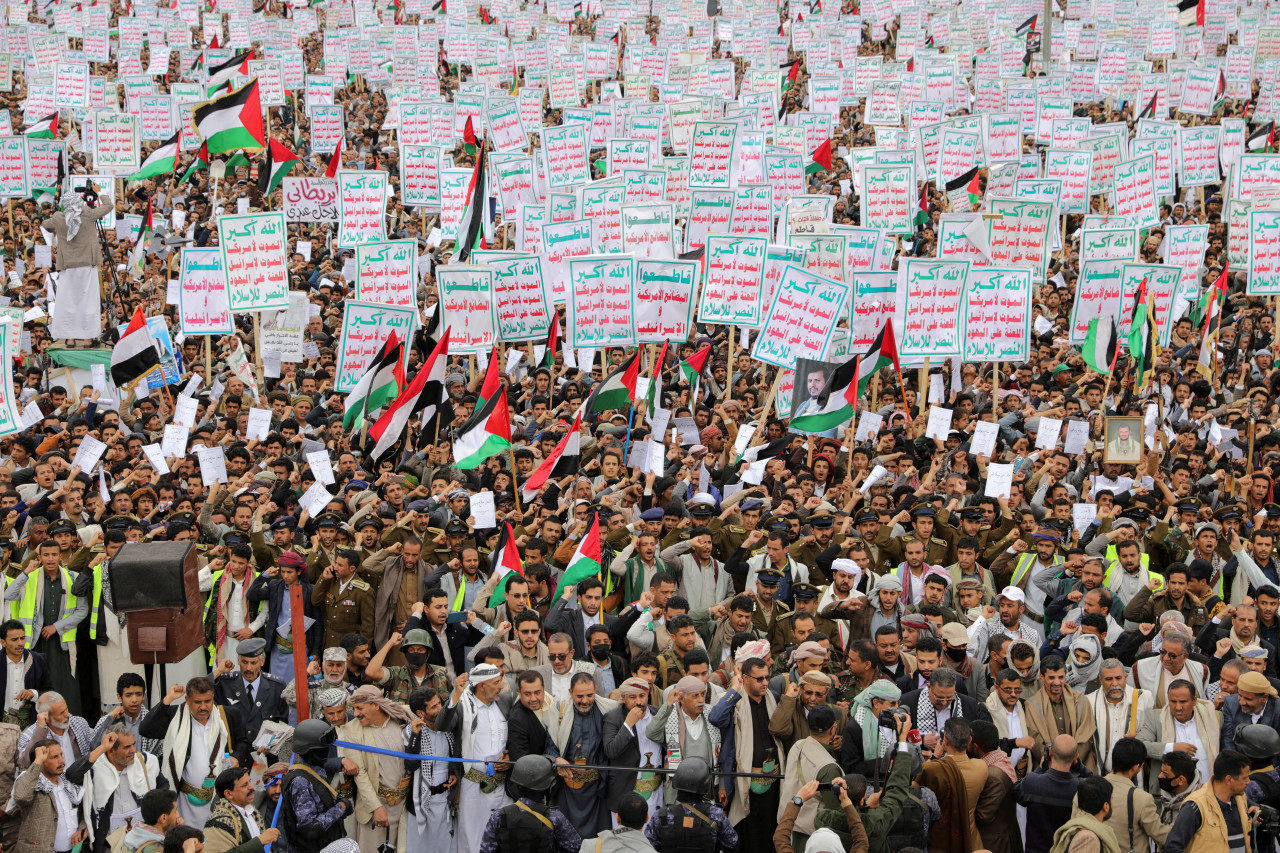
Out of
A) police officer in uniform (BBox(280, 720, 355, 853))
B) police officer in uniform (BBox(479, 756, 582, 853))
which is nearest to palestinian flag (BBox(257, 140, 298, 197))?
police officer in uniform (BBox(280, 720, 355, 853))

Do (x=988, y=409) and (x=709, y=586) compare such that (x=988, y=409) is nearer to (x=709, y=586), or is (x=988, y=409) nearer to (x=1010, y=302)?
(x=1010, y=302)

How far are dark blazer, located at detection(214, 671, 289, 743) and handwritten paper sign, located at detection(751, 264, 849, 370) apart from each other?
569 centimetres

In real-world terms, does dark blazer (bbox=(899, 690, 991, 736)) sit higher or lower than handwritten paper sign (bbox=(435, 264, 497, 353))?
lower

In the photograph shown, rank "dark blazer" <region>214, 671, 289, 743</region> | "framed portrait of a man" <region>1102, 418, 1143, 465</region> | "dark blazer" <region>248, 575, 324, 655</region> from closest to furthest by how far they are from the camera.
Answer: "dark blazer" <region>214, 671, 289, 743</region>, "dark blazer" <region>248, 575, 324, 655</region>, "framed portrait of a man" <region>1102, 418, 1143, 465</region>

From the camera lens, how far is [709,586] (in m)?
9.63

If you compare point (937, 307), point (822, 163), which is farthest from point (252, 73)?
point (937, 307)

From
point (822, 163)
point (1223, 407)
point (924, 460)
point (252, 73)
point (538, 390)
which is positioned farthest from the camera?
point (252, 73)

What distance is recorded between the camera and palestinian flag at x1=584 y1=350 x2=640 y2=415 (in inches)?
483

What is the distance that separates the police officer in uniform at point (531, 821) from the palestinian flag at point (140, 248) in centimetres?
1507

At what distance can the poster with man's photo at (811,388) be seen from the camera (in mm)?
11891

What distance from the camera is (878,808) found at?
21.7 ft

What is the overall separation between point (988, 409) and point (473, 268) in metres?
5.12

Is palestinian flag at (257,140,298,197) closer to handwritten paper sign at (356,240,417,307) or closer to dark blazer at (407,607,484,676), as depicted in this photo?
handwritten paper sign at (356,240,417,307)

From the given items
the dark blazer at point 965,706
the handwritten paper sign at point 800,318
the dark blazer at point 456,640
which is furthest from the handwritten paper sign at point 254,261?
the dark blazer at point 965,706
